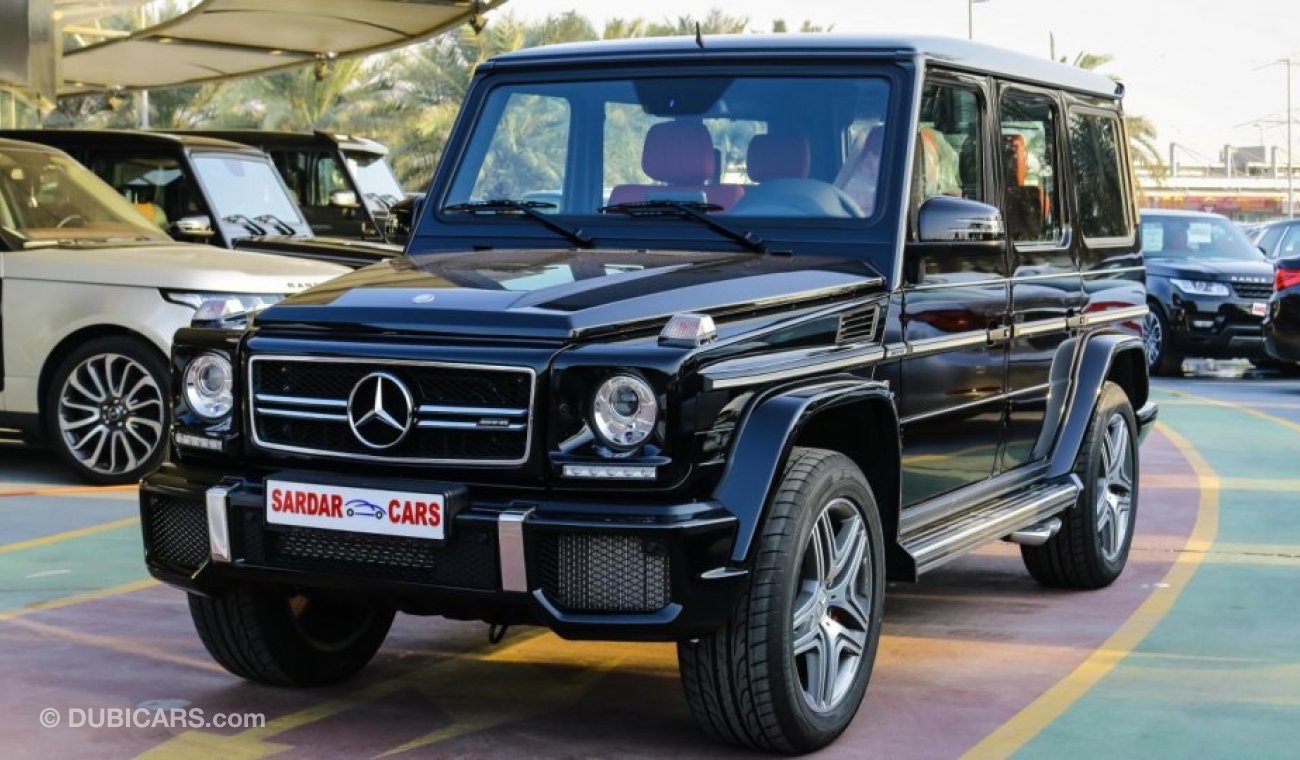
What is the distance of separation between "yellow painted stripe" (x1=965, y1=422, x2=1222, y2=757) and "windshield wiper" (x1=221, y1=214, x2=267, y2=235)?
7424 millimetres

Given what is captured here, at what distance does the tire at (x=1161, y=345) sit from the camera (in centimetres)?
1998

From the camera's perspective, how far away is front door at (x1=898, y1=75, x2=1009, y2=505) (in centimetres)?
589

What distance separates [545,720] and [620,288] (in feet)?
4.12

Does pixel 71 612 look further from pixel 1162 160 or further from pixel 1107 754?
pixel 1162 160

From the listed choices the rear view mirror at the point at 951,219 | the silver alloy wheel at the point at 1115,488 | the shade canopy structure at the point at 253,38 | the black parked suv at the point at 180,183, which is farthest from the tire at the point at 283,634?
the shade canopy structure at the point at 253,38

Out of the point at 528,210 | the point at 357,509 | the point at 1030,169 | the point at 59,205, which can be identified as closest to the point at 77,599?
the point at 528,210

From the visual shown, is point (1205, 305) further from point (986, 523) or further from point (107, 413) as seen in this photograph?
point (986, 523)

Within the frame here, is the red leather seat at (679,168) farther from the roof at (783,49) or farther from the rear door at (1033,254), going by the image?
the rear door at (1033,254)

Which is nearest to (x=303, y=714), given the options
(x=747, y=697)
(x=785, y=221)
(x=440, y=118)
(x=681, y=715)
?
(x=681, y=715)

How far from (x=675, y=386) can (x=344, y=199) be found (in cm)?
1402

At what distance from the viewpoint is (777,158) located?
6031mm

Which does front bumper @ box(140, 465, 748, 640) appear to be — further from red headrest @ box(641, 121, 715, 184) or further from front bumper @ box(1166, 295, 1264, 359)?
front bumper @ box(1166, 295, 1264, 359)

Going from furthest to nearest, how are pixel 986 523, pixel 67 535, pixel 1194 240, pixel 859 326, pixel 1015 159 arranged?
A: pixel 1194 240, pixel 67 535, pixel 1015 159, pixel 986 523, pixel 859 326

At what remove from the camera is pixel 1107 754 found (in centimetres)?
511
